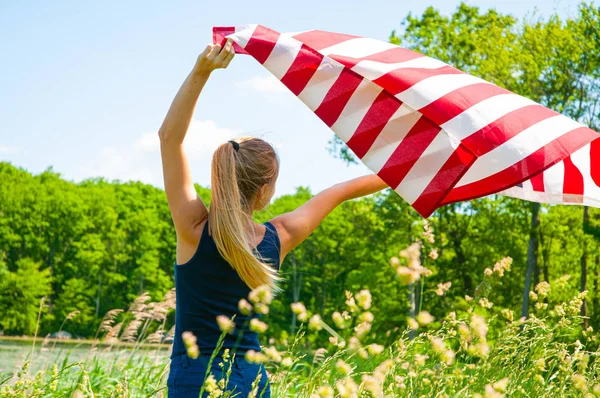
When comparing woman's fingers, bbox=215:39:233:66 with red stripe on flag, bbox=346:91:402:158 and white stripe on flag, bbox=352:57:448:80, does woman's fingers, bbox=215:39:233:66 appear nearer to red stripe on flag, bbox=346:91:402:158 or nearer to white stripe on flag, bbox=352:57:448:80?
white stripe on flag, bbox=352:57:448:80

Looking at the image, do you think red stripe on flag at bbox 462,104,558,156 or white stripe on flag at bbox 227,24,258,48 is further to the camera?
white stripe on flag at bbox 227,24,258,48

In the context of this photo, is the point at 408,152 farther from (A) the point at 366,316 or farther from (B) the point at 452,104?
(A) the point at 366,316

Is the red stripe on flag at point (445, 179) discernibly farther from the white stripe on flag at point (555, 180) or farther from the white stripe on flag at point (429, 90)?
the white stripe on flag at point (555, 180)


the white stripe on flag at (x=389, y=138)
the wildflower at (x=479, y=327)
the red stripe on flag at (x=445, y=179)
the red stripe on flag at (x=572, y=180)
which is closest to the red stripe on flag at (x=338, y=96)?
the white stripe on flag at (x=389, y=138)

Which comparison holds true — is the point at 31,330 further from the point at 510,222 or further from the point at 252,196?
the point at 252,196

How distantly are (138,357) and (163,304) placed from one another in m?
1.03

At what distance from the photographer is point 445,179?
3.25 meters

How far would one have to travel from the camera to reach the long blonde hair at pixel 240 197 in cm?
261

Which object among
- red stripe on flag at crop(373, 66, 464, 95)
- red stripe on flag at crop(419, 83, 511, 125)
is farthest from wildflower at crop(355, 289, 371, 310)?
red stripe on flag at crop(373, 66, 464, 95)

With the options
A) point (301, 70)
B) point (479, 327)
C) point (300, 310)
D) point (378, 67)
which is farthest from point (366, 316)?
point (301, 70)

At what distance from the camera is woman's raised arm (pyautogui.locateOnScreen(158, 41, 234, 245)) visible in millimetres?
2637

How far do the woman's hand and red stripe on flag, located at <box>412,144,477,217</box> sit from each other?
1.09 m

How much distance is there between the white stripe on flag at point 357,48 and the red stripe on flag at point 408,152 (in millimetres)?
420

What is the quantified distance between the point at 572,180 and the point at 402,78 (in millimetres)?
1350
